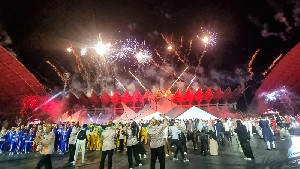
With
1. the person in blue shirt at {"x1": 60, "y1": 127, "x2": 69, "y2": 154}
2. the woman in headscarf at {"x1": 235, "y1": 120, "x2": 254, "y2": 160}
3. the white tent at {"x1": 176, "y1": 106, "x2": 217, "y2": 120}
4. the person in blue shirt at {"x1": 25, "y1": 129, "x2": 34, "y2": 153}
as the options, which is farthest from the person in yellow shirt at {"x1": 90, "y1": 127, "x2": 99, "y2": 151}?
the white tent at {"x1": 176, "y1": 106, "x2": 217, "y2": 120}

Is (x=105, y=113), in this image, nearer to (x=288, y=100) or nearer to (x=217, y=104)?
(x=217, y=104)

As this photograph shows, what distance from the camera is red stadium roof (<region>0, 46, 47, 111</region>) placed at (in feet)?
95.6

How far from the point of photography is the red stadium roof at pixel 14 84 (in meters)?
29.1

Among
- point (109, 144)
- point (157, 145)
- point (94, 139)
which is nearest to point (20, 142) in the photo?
point (94, 139)

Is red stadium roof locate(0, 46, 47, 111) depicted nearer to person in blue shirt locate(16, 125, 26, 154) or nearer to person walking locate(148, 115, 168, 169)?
person in blue shirt locate(16, 125, 26, 154)

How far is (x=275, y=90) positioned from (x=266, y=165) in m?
37.8

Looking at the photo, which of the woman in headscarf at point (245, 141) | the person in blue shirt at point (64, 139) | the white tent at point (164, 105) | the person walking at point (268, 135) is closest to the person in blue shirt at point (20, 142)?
the person in blue shirt at point (64, 139)

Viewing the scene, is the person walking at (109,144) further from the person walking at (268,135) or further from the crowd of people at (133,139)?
the person walking at (268,135)

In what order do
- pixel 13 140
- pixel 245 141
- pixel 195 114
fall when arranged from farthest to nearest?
pixel 195 114 < pixel 13 140 < pixel 245 141

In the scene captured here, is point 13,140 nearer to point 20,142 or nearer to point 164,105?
point 20,142

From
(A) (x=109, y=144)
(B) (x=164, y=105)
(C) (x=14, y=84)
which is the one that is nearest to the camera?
(A) (x=109, y=144)

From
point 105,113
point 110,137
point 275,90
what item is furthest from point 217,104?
point 110,137

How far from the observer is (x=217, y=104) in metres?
39.3

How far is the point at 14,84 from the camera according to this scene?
1278 inches
